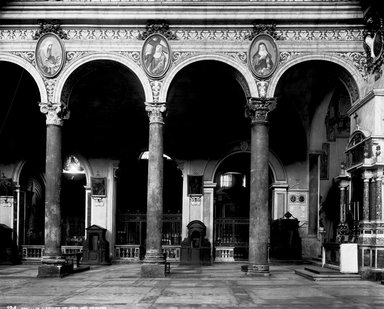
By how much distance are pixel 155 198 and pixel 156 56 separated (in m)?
4.08

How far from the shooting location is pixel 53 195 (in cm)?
→ 1714

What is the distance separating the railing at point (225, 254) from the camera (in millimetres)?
22953

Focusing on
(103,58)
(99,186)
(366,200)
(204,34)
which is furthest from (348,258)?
(99,186)

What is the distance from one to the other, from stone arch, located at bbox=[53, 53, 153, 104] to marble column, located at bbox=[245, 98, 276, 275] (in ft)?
9.91

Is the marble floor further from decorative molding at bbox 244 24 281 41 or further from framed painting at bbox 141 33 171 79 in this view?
decorative molding at bbox 244 24 281 41

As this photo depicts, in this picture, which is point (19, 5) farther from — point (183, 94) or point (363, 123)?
point (363, 123)

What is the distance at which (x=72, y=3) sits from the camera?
16.9m

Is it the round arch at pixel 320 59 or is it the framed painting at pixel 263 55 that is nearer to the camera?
the round arch at pixel 320 59

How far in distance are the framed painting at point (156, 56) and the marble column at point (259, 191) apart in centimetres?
266

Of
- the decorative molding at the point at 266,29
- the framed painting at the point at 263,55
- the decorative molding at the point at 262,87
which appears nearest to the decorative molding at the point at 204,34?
the decorative molding at the point at 266,29

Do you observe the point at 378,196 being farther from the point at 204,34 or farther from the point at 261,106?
the point at 204,34

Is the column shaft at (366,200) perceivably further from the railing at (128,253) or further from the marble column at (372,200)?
the railing at (128,253)

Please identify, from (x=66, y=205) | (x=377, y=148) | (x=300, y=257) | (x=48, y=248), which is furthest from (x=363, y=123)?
(x=66, y=205)

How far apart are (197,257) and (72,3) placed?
392 inches
